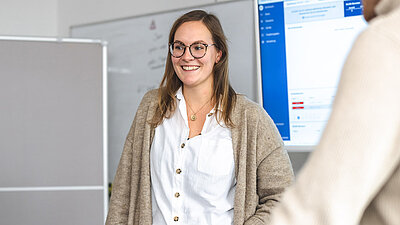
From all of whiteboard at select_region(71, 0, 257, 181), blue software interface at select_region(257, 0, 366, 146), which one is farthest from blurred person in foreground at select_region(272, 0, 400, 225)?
whiteboard at select_region(71, 0, 257, 181)

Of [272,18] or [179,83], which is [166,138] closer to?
[179,83]

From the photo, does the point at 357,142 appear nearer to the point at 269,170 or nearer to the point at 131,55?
the point at 269,170

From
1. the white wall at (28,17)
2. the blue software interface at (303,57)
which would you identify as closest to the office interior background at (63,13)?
the white wall at (28,17)

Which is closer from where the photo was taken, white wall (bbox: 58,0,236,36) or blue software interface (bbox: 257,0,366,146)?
blue software interface (bbox: 257,0,366,146)

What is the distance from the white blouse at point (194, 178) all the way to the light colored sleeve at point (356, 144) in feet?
4.04

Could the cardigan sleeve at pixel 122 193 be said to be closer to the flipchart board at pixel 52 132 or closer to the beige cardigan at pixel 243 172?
the beige cardigan at pixel 243 172

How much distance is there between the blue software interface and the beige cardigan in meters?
0.76

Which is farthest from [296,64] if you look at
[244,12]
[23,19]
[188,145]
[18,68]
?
[23,19]

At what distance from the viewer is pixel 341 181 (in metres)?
0.54

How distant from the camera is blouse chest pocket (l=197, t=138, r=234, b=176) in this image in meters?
1.80

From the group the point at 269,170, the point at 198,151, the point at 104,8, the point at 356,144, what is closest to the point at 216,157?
the point at 198,151

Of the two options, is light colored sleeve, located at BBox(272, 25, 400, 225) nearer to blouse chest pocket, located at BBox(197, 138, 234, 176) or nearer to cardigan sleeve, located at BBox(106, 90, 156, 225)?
blouse chest pocket, located at BBox(197, 138, 234, 176)

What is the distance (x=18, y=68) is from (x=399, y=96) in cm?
297

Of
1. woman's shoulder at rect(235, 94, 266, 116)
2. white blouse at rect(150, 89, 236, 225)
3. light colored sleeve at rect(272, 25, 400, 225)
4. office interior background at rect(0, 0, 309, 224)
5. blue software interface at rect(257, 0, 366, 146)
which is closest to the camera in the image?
light colored sleeve at rect(272, 25, 400, 225)
